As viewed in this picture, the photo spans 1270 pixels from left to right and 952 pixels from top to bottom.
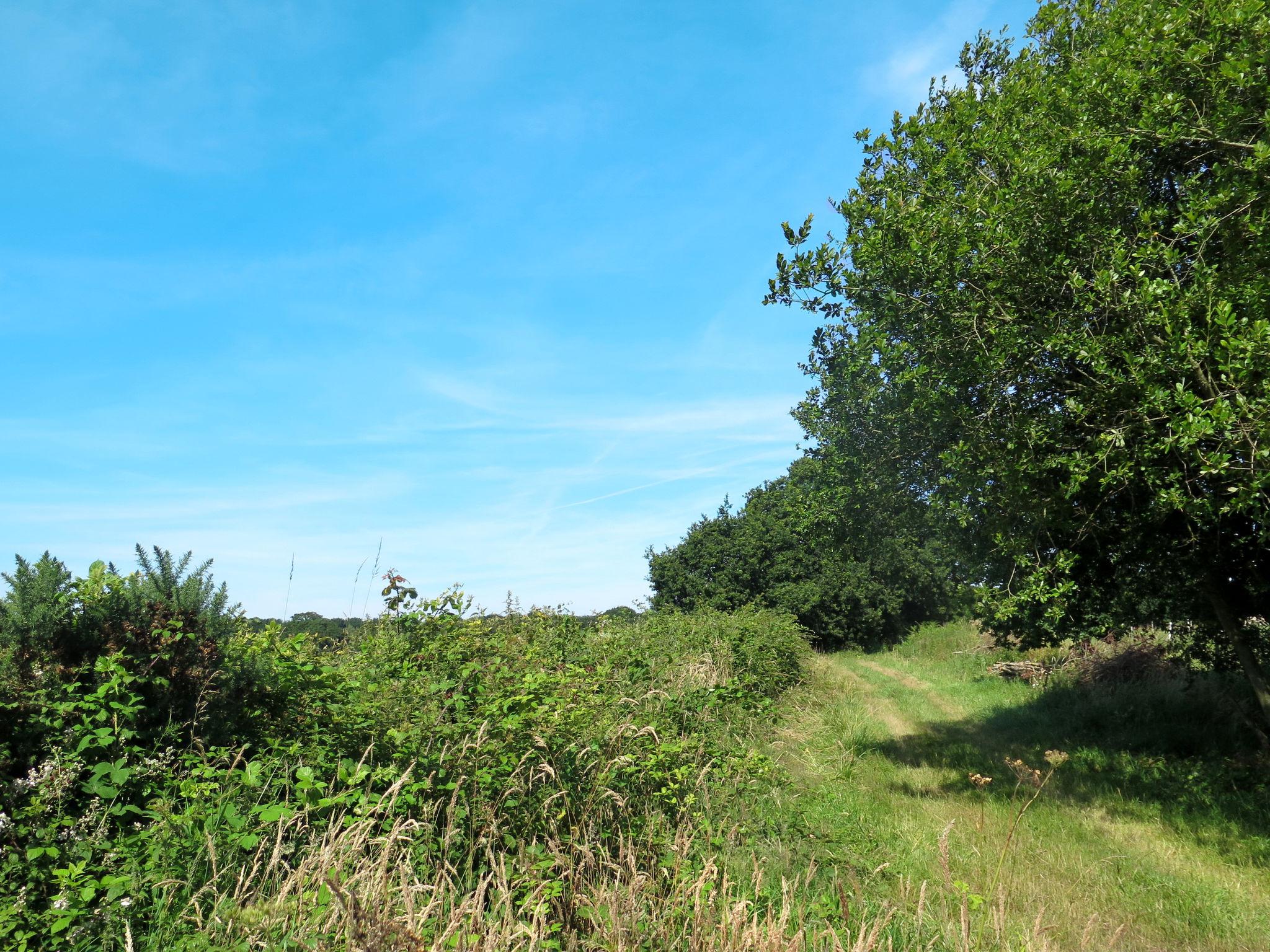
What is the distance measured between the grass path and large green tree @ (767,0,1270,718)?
102 inches

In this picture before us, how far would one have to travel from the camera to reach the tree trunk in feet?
34.1

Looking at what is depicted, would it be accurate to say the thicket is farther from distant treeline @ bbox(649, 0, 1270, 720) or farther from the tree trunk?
the tree trunk

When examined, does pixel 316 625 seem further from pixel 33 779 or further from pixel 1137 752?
pixel 1137 752

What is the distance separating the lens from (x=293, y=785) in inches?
187

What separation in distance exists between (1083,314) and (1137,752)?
8495 millimetres

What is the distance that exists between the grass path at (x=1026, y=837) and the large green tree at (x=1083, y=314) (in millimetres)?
2587

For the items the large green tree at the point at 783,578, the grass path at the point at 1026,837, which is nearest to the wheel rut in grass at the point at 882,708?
the grass path at the point at 1026,837

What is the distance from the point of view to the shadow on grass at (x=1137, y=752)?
967 cm

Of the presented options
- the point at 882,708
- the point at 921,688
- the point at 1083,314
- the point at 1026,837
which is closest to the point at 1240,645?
the point at 1026,837

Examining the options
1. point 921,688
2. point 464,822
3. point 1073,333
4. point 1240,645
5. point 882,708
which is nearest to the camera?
point 464,822

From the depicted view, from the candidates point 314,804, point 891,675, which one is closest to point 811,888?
point 314,804

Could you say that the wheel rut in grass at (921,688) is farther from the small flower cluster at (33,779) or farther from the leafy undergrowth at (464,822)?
the small flower cluster at (33,779)

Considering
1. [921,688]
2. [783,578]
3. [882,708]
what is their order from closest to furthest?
1. [882,708]
2. [921,688]
3. [783,578]

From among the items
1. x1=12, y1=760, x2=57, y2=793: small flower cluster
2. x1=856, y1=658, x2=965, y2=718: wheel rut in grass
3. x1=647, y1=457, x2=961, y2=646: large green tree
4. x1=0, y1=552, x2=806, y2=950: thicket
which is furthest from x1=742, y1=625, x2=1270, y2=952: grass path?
x1=647, y1=457, x2=961, y2=646: large green tree
